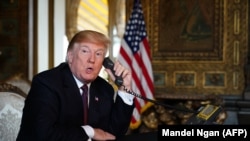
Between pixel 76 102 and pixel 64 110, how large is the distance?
86 mm

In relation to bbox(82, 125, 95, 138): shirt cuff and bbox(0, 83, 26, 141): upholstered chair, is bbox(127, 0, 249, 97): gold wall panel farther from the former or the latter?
bbox(82, 125, 95, 138): shirt cuff

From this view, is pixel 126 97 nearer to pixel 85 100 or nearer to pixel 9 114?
pixel 85 100

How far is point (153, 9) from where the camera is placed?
6293 mm

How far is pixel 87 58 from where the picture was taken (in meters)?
2.02

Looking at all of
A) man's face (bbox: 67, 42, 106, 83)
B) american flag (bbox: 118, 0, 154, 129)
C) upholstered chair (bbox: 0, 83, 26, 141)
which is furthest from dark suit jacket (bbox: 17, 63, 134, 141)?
american flag (bbox: 118, 0, 154, 129)

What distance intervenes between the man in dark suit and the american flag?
3178 mm

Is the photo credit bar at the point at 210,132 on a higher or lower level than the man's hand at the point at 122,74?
A: lower

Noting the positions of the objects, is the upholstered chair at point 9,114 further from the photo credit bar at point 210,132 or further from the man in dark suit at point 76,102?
the photo credit bar at point 210,132

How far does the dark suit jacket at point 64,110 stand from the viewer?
6.24 feet

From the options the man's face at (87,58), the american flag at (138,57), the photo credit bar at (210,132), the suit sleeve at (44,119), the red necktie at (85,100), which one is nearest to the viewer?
the photo credit bar at (210,132)

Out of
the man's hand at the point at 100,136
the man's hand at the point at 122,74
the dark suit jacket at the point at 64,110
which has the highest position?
the man's hand at the point at 122,74

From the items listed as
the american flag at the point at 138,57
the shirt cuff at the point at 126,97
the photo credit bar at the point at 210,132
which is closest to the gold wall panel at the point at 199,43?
the american flag at the point at 138,57

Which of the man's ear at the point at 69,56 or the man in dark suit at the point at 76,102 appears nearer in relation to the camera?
the man in dark suit at the point at 76,102

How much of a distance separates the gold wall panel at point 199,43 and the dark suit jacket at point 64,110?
12.4 feet
